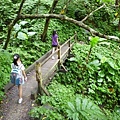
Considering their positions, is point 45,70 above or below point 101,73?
above

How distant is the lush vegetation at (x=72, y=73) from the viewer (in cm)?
525

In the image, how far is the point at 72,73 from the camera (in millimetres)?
9391

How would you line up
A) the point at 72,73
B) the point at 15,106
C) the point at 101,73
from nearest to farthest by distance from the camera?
the point at 15,106, the point at 72,73, the point at 101,73

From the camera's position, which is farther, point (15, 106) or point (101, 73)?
point (101, 73)

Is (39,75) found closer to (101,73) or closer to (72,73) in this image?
(72,73)

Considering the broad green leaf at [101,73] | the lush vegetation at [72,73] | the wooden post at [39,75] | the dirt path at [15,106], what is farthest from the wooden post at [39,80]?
the broad green leaf at [101,73]

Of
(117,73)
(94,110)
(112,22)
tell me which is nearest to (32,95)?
(94,110)

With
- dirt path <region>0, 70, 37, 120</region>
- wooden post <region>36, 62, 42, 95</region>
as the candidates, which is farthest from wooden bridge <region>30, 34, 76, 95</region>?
dirt path <region>0, 70, 37, 120</region>

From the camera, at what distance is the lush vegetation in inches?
207

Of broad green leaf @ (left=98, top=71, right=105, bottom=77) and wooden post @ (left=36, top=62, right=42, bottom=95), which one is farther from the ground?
wooden post @ (left=36, top=62, right=42, bottom=95)

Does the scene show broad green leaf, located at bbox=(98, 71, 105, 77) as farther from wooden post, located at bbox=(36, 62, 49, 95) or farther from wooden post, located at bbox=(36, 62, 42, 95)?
wooden post, located at bbox=(36, 62, 42, 95)

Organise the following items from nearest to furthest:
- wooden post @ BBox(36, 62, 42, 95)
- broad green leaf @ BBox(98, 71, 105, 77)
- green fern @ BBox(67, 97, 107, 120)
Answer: green fern @ BBox(67, 97, 107, 120), wooden post @ BBox(36, 62, 42, 95), broad green leaf @ BBox(98, 71, 105, 77)

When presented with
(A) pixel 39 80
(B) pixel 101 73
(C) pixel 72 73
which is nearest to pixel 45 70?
(C) pixel 72 73

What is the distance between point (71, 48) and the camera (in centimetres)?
1096
